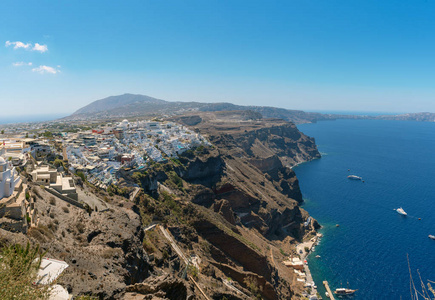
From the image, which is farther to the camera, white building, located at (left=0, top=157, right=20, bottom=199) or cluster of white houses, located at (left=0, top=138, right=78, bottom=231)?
white building, located at (left=0, top=157, right=20, bottom=199)

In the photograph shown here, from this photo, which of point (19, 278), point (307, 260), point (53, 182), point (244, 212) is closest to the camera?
point (19, 278)

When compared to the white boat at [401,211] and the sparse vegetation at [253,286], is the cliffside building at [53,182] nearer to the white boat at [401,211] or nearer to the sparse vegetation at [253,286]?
the sparse vegetation at [253,286]

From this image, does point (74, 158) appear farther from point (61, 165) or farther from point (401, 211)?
point (401, 211)

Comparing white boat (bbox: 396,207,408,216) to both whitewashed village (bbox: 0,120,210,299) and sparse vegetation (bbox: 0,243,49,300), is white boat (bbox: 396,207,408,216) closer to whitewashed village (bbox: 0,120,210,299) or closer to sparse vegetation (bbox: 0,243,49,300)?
whitewashed village (bbox: 0,120,210,299)

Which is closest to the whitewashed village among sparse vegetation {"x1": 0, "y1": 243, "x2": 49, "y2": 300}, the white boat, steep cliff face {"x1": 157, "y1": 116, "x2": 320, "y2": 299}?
sparse vegetation {"x1": 0, "y1": 243, "x2": 49, "y2": 300}

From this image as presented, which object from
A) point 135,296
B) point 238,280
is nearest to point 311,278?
point 238,280

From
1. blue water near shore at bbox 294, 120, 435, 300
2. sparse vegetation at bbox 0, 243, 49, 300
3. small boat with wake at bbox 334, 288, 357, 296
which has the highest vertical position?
sparse vegetation at bbox 0, 243, 49, 300

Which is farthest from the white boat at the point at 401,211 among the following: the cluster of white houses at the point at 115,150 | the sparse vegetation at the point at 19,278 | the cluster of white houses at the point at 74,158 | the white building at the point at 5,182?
the sparse vegetation at the point at 19,278

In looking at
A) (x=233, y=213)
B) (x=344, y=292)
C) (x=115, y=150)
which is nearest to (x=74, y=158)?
(x=115, y=150)

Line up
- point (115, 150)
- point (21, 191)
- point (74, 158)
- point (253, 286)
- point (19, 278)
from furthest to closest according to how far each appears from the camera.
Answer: point (115, 150) → point (74, 158) → point (253, 286) → point (21, 191) → point (19, 278)
